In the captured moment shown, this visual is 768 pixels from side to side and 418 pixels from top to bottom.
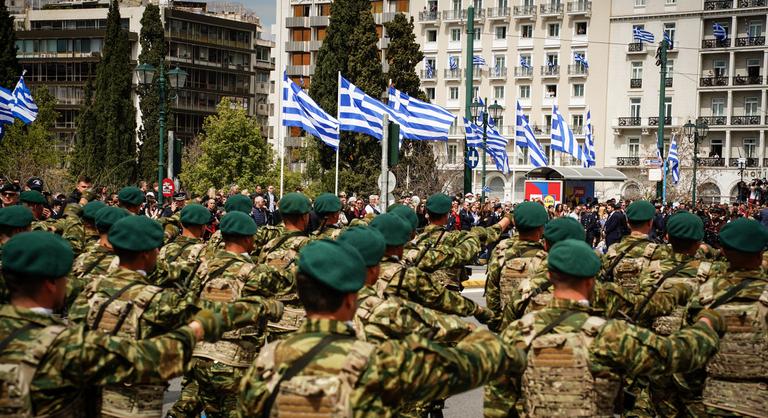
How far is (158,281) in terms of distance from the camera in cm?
692

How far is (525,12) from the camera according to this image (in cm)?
8025

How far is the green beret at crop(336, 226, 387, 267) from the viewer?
5391 millimetres

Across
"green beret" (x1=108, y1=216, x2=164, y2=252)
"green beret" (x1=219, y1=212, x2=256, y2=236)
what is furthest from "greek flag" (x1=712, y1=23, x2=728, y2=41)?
"green beret" (x1=108, y1=216, x2=164, y2=252)

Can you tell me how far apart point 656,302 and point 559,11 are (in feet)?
247

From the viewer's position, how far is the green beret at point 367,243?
17.7ft

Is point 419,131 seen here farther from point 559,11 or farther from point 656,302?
point 559,11

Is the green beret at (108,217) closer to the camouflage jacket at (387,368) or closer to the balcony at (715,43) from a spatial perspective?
the camouflage jacket at (387,368)

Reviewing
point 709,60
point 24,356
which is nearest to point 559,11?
point 709,60

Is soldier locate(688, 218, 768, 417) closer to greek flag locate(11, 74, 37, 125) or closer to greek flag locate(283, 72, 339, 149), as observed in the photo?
greek flag locate(283, 72, 339, 149)

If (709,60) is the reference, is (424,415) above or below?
below

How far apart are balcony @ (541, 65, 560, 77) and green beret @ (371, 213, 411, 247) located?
74.3m

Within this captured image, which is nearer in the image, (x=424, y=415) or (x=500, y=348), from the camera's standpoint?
(x=500, y=348)

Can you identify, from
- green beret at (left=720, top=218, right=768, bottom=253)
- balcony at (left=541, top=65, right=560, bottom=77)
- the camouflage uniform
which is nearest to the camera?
the camouflage uniform

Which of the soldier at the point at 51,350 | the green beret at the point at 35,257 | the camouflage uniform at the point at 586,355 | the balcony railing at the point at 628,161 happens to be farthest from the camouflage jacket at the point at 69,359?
the balcony railing at the point at 628,161
